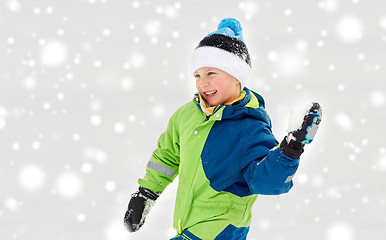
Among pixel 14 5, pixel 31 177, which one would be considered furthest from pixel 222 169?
pixel 14 5

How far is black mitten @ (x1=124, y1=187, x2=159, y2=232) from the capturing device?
80.4 inches

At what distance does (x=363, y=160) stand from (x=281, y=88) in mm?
877

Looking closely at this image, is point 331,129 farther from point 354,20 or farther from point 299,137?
point 299,137

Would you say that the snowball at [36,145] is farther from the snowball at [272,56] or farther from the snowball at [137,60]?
the snowball at [272,56]

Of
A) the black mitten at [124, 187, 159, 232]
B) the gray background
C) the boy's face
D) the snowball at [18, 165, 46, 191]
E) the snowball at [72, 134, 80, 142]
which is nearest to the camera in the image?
the boy's face

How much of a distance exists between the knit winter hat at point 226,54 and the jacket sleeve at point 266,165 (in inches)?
10.1

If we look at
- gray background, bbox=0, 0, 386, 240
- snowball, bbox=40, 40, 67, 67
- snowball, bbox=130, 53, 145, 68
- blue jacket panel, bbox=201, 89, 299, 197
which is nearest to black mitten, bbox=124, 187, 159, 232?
blue jacket panel, bbox=201, 89, 299, 197

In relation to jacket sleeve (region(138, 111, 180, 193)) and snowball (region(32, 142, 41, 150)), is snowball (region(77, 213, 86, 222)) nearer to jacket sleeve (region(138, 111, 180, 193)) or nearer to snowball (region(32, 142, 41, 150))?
snowball (region(32, 142, 41, 150))

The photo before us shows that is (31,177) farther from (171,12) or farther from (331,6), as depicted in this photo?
(331,6)

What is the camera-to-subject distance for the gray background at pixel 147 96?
11.6 feet

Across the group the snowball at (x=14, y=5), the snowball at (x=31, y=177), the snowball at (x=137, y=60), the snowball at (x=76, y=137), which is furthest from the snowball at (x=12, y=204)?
the snowball at (x=14, y=5)

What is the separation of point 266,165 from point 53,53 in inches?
113

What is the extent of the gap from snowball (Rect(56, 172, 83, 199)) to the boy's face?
2041 millimetres

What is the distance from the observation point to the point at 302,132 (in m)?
1.43
